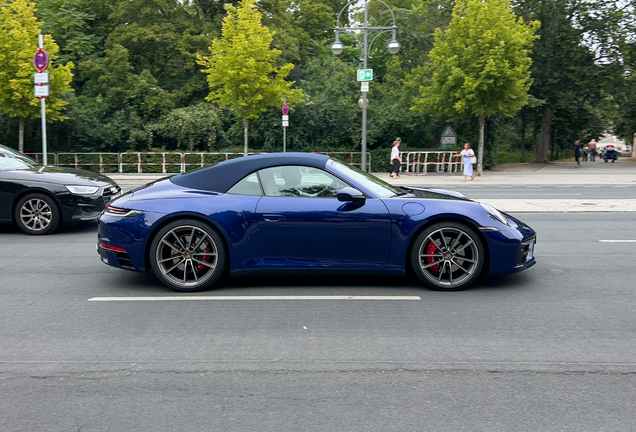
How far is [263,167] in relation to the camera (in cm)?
620

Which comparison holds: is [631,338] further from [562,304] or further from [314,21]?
[314,21]

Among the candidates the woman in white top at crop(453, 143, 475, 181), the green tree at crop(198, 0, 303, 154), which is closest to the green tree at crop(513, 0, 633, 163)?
the woman in white top at crop(453, 143, 475, 181)

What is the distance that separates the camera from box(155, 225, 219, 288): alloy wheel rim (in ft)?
19.8

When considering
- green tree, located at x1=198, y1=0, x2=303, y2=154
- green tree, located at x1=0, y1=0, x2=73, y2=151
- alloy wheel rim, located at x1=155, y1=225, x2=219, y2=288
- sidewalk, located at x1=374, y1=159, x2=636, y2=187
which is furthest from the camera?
green tree, located at x1=198, y1=0, x2=303, y2=154

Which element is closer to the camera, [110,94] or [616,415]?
[616,415]

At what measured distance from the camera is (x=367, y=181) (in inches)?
252

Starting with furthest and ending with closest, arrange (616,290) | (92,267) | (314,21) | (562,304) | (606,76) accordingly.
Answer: (314,21) → (606,76) → (92,267) → (616,290) → (562,304)

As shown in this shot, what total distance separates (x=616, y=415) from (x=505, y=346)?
1.14 m

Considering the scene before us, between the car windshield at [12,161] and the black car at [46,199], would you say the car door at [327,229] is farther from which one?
the car windshield at [12,161]

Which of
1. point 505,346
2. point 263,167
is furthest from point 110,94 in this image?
point 505,346

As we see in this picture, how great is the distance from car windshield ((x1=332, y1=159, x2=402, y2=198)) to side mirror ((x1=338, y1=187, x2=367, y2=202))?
0.82 ft

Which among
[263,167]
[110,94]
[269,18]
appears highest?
[269,18]

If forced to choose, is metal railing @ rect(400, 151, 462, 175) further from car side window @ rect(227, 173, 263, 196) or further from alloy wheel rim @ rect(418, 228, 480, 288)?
car side window @ rect(227, 173, 263, 196)

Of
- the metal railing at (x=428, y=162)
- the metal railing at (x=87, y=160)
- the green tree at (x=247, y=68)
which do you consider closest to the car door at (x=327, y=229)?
the green tree at (x=247, y=68)
